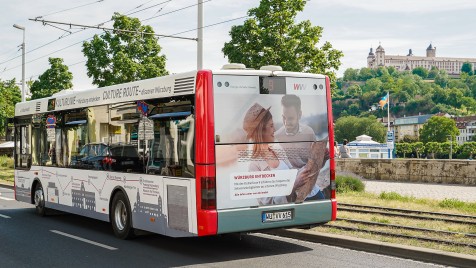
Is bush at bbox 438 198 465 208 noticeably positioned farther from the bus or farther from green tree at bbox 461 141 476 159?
green tree at bbox 461 141 476 159

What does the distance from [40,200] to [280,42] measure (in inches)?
475

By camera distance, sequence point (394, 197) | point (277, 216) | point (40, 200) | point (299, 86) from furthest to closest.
→ 1. point (394, 197)
2. point (40, 200)
3. point (299, 86)
4. point (277, 216)

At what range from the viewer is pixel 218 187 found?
8.89 metres

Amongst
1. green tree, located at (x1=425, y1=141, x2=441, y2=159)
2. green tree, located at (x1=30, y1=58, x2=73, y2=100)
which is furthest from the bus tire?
green tree, located at (x1=425, y1=141, x2=441, y2=159)

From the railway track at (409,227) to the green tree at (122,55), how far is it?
1822 centimetres

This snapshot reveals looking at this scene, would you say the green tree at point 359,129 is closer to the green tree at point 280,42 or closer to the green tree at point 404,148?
the green tree at point 404,148

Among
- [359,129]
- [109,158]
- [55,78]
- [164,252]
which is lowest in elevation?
[164,252]

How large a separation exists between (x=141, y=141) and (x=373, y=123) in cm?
18483

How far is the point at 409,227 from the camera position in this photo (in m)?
11.3

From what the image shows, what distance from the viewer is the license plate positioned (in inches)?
363

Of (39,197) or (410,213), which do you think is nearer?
(410,213)

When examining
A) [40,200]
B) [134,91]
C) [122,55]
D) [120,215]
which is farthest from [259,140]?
[122,55]

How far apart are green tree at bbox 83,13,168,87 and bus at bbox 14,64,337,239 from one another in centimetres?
2009

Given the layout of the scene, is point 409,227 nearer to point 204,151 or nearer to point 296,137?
point 296,137
